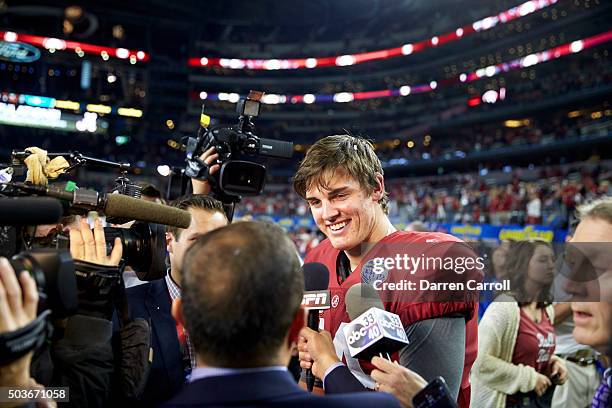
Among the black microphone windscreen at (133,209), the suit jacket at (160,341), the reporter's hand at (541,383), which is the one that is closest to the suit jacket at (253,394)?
the black microphone windscreen at (133,209)

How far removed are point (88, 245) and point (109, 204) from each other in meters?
0.26

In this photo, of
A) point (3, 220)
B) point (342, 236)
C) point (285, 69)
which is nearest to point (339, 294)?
point (342, 236)

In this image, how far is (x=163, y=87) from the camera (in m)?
32.2

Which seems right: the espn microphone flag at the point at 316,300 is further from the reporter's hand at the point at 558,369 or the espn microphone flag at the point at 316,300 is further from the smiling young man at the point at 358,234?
the reporter's hand at the point at 558,369

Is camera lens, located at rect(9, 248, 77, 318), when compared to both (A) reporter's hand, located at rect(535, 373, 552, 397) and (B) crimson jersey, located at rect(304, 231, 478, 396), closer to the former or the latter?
(B) crimson jersey, located at rect(304, 231, 478, 396)

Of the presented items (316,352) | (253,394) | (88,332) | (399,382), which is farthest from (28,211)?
(399,382)

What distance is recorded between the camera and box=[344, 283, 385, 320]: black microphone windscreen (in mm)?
1694

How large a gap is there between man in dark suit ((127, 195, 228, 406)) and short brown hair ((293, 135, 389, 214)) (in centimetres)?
70

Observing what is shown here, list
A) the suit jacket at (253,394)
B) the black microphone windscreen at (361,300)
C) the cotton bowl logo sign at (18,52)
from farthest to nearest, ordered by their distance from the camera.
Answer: the cotton bowl logo sign at (18,52), the black microphone windscreen at (361,300), the suit jacket at (253,394)

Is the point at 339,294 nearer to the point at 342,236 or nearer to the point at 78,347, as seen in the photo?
the point at 342,236

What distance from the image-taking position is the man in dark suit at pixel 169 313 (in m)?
2.05

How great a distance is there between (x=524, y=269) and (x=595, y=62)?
82.6 feet

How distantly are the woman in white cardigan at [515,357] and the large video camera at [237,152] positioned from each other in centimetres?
159

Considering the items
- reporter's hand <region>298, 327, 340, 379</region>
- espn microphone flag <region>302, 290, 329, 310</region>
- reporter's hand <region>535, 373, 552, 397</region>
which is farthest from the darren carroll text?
reporter's hand <region>535, 373, 552, 397</region>
